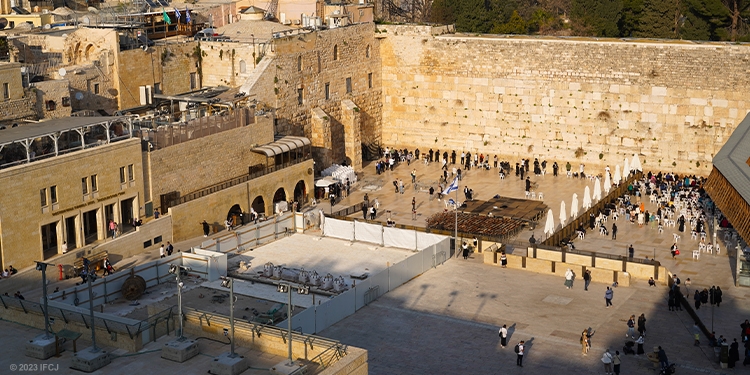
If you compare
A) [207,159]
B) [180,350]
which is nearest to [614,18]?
[207,159]

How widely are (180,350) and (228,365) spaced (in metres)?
1.24

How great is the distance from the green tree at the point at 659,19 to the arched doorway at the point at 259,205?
38.2 meters

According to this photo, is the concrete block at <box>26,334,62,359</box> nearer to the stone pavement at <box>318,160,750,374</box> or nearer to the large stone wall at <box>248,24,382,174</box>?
the stone pavement at <box>318,160,750,374</box>

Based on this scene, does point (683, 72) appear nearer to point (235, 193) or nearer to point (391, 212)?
point (391, 212)

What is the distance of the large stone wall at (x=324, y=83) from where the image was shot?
167 feet

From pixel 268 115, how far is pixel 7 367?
28.9m

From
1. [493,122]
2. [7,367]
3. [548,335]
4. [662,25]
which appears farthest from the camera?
[662,25]

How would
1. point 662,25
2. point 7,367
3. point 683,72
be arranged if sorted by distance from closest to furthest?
point 7,367
point 683,72
point 662,25

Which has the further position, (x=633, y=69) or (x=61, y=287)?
(x=633, y=69)

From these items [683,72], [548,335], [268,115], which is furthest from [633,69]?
[548,335]

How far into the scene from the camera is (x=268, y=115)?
1886 inches

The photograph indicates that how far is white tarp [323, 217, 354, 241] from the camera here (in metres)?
42.7

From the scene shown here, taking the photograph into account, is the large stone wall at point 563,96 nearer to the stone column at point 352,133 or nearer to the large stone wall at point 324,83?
the large stone wall at point 324,83

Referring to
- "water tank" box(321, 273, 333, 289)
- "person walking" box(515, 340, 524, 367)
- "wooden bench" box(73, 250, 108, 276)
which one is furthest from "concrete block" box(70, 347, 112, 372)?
"wooden bench" box(73, 250, 108, 276)
